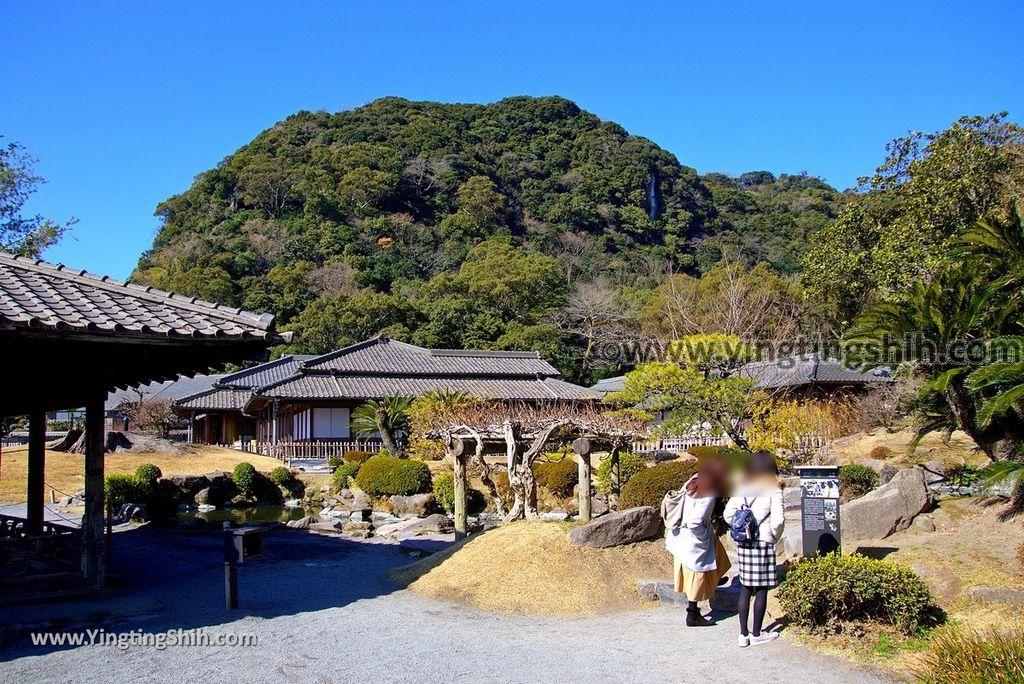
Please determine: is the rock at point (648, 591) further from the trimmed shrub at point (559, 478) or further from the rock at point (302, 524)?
the trimmed shrub at point (559, 478)

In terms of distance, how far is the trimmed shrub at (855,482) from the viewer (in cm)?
1350

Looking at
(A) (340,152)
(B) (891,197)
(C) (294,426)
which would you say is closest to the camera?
(B) (891,197)

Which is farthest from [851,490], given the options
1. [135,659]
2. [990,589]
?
[135,659]

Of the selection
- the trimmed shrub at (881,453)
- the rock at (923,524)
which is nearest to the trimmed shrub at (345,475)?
the trimmed shrub at (881,453)

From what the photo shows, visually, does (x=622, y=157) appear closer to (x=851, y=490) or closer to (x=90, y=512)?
(x=851, y=490)

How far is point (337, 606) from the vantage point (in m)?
8.34

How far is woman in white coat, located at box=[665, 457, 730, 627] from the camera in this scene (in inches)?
270

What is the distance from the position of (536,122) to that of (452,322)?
210ft

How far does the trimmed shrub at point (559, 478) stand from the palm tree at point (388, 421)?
8.09 m

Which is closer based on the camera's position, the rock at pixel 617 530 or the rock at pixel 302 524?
the rock at pixel 617 530

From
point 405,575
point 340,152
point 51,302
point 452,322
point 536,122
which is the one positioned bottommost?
point 405,575

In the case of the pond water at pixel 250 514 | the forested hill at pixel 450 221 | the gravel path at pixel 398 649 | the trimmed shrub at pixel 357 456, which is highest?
the forested hill at pixel 450 221

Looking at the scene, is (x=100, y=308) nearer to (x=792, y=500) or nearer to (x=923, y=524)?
(x=923, y=524)

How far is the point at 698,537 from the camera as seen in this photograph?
22.7 ft
